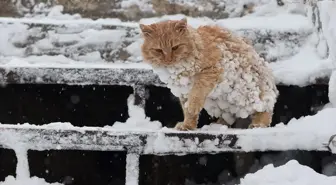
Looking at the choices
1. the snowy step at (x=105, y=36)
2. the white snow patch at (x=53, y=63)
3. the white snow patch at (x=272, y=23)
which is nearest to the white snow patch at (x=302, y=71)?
the snowy step at (x=105, y=36)

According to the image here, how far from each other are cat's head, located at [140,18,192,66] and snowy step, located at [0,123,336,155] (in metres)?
0.44

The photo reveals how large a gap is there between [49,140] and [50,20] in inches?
72.1

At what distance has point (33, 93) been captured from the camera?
4258mm

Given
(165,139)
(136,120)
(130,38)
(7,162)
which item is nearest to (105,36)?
(130,38)

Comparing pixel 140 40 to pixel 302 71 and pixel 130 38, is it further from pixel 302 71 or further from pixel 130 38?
pixel 302 71

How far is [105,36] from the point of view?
15.6 feet

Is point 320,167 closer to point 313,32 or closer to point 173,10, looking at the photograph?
point 313,32

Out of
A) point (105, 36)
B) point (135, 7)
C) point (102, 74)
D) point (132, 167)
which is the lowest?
point (132, 167)

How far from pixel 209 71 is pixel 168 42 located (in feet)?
1.00

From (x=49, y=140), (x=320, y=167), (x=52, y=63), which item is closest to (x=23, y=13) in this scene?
(x=52, y=63)

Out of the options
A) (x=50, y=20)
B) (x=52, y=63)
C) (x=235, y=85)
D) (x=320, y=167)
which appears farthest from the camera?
(x=50, y=20)

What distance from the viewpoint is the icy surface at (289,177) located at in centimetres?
252

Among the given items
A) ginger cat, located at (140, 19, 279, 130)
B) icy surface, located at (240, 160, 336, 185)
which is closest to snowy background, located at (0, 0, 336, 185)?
ginger cat, located at (140, 19, 279, 130)

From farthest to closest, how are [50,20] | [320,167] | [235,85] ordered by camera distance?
[50,20] < [320,167] < [235,85]
